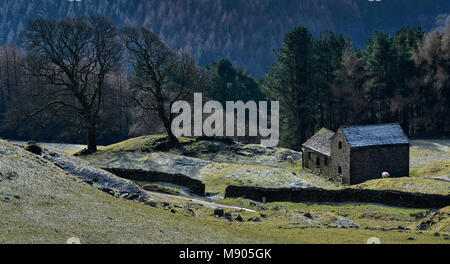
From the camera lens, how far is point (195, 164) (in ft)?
195

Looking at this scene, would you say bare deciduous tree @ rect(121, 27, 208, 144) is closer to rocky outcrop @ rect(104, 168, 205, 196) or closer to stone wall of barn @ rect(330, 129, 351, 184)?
rocky outcrop @ rect(104, 168, 205, 196)

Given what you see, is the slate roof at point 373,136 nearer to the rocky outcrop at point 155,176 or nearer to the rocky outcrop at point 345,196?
the rocky outcrop at point 345,196

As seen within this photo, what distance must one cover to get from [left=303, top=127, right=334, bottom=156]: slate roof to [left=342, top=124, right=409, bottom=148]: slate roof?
191 inches

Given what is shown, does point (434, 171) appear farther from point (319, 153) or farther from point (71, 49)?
point (71, 49)

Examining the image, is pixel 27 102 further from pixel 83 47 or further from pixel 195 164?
pixel 195 164

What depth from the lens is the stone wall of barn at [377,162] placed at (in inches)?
2024

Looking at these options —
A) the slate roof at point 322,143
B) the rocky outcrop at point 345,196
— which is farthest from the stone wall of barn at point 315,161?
the rocky outcrop at point 345,196

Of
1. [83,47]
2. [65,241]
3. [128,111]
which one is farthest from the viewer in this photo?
[128,111]

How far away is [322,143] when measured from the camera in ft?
197

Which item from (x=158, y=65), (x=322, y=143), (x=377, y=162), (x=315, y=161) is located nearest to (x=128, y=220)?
(x=377, y=162)

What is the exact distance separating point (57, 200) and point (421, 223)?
70.2ft

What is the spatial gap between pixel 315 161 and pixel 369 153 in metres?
9.34

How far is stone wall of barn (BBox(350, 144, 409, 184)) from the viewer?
51.4 meters
